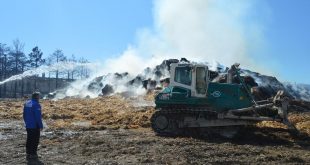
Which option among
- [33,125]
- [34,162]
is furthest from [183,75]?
[34,162]

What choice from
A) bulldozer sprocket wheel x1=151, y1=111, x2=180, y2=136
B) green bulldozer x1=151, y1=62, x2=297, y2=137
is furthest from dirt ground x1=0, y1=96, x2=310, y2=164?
green bulldozer x1=151, y1=62, x2=297, y2=137

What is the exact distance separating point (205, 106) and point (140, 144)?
381cm

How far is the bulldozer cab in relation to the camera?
774 inches

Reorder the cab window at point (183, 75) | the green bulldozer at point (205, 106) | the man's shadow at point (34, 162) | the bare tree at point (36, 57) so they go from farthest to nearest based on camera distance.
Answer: the bare tree at point (36, 57), the cab window at point (183, 75), the green bulldozer at point (205, 106), the man's shadow at point (34, 162)

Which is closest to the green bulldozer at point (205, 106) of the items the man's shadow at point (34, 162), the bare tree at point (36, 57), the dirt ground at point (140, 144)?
the dirt ground at point (140, 144)

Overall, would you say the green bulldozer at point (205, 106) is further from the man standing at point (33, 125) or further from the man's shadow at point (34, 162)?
the man's shadow at point (34, 162)

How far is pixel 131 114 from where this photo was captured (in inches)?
1005

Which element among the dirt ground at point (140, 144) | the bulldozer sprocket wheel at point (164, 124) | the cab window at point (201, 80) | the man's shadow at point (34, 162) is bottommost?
the man's shadow at point (34, 162)

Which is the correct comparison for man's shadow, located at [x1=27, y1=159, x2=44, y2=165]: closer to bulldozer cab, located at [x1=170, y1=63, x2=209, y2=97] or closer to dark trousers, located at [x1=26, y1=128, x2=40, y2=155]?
dark trousers, located at [x1=26, y1=128, x2=40, y2=155]

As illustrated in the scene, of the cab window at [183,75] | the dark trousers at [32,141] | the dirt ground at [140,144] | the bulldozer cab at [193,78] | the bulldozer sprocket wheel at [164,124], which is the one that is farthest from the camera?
the cab window at [183,75]

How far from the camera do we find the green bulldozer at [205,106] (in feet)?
62.4

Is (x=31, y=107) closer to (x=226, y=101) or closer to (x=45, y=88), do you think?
(x=226, y=101)

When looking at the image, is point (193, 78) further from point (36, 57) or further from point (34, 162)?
point (36, 57)

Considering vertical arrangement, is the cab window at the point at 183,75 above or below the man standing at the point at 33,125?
above
